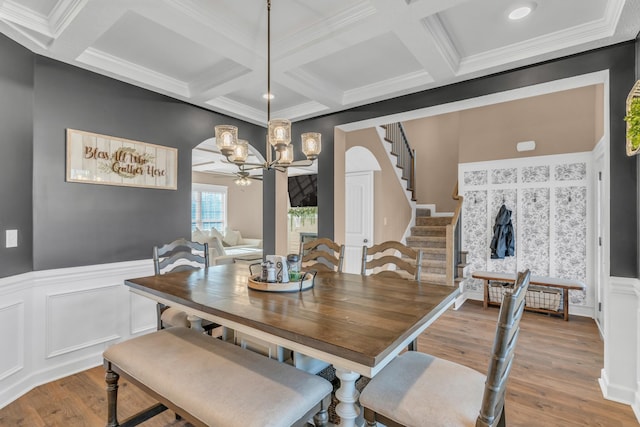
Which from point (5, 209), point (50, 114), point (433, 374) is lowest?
point (433, 374)

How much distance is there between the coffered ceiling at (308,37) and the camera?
1.97 meters

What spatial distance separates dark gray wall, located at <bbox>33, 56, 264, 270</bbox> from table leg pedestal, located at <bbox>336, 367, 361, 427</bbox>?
2.52 m

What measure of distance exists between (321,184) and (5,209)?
9.34ft

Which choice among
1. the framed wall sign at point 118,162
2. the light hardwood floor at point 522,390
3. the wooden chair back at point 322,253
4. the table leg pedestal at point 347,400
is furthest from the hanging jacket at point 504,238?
the framed wall sign at point 118,162

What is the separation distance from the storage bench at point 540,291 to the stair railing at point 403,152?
2564mm

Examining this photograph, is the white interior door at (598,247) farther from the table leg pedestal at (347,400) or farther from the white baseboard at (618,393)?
the table leg pedestal at (347,400)

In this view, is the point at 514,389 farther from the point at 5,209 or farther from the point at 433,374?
the point at 5,209

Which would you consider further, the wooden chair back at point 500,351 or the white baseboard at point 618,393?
the white baseboard at point 618,393

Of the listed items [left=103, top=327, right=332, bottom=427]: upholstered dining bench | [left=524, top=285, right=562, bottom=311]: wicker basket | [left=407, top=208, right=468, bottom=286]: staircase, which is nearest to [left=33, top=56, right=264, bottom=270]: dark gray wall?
[left=103, top=327, right=332, bottom=427]: upholstered dining bench

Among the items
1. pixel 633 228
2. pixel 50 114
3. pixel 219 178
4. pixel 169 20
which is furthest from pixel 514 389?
pixel 219 178

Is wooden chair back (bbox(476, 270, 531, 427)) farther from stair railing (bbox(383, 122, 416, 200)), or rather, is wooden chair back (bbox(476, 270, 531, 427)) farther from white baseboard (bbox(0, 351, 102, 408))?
stair railing (bbox(383, 122, 416, 200))

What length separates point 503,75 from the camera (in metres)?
2.68

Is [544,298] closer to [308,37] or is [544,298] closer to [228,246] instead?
[308,37]

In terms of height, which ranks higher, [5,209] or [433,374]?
[5,209]
